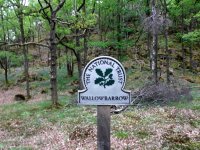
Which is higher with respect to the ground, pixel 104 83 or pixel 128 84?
pixel 104 83

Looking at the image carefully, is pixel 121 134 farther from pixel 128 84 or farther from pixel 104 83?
pixel 128 84

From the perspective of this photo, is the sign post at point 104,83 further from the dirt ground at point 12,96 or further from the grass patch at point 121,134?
the dirt ground at point 12,96

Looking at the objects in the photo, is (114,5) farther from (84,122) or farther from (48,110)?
(84,122)

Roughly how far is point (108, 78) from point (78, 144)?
5.51 m

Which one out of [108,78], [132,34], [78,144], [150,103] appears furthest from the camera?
[132,34]

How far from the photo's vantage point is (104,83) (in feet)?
22.1

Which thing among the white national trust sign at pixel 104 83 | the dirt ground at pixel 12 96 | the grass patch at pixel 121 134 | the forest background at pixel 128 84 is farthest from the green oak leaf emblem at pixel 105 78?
the dirt ground at pixel 12 96

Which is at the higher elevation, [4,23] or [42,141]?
[4,23]

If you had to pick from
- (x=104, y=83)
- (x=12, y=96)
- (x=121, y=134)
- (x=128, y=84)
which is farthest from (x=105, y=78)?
(x=12, y=96)

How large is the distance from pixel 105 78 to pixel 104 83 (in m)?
0.11

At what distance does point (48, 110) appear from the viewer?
2205cm

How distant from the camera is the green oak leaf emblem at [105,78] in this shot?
6660 mm

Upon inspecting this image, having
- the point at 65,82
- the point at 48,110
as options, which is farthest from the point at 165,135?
the point at 65,82

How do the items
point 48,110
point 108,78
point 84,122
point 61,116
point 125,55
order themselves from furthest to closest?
point 125,55 → point 48,110 → point 61,116 → point 84,122 → point 108,78
